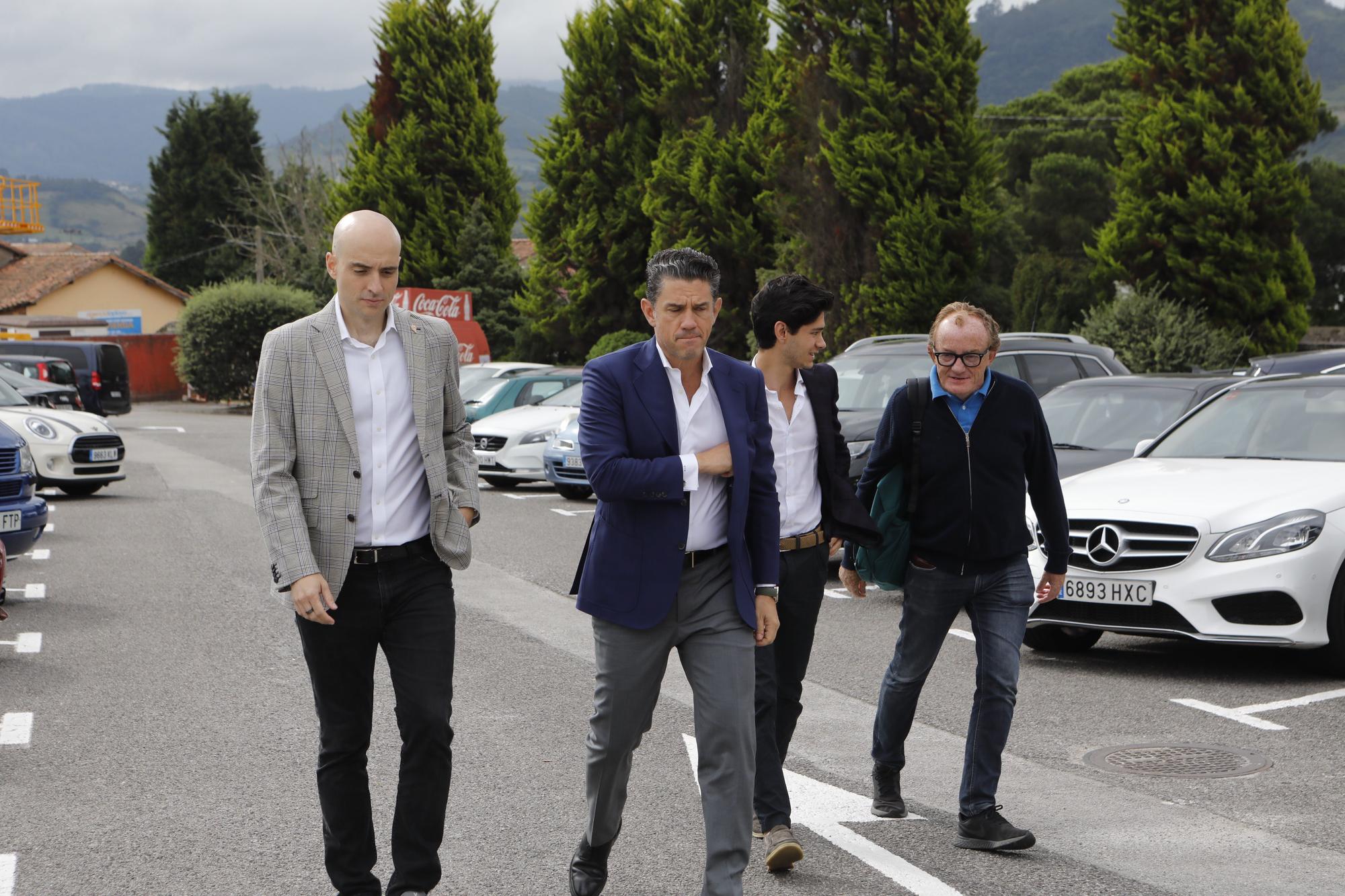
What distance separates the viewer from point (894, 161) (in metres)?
28.2

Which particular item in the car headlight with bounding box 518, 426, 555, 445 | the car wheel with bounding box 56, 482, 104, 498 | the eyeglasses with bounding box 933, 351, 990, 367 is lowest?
the car wheel with bounding box 56, 482, 104, 498

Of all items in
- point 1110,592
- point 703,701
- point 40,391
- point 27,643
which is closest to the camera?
point 703,701

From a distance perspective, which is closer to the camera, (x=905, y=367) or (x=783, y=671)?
(x=783, y=671)

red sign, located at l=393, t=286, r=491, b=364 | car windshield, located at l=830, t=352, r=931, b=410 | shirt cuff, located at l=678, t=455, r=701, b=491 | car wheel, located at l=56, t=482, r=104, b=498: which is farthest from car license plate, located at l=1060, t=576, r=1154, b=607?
red sign, located at l=393, t=286, r=491, b=364

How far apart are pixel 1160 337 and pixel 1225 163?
12.4 ft

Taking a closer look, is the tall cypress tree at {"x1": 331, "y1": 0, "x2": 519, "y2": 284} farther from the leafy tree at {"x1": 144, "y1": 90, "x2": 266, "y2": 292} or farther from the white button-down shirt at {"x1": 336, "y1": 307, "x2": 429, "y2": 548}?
the white button-down shirt at {"x1": 336, "y1": 307, "x2": 429, "y2": 548}

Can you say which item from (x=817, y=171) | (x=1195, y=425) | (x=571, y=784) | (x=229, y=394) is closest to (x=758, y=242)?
(x=817, y=171)

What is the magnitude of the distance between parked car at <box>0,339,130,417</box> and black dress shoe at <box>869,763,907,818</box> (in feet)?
99.1

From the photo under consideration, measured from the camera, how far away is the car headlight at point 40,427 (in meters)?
17.6

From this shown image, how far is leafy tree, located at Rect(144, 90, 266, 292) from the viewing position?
77.7 meters

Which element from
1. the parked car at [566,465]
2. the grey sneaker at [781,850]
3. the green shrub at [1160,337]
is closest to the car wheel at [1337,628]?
the grey sneaker at [781,850]

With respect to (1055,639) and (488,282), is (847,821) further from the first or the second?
(488,282)


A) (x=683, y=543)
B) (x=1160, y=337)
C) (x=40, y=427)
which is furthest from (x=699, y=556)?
(x=1160, y=337)

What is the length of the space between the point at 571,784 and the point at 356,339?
2363 mm
